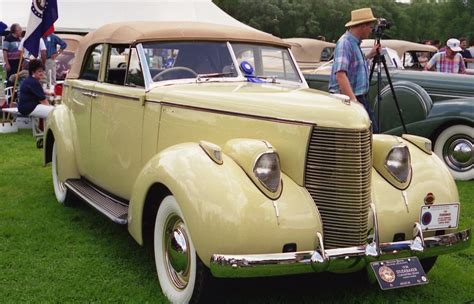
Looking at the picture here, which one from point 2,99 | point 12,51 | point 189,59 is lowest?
point 2,99

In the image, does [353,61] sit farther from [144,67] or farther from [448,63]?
[448,63]

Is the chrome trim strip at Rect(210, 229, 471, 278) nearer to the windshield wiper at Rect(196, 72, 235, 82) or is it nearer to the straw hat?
the windshield wiper at Rect(196, 72, 235, 82)

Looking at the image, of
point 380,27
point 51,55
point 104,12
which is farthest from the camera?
point 104,12

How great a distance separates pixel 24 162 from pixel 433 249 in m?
5.90

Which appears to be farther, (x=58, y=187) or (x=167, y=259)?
(x=58, y=187)

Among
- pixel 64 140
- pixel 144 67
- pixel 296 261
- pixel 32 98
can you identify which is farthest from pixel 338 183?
pixel 32 98

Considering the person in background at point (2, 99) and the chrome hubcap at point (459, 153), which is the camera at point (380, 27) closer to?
the chrome hubcap at point (459, 153)

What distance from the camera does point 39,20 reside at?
9.23 meters

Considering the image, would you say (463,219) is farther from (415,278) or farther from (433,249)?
(415,278)

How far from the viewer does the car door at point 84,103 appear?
16.9 ft

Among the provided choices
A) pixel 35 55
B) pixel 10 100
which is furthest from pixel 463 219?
pixel 10 100

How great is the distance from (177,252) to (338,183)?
1.02 meters

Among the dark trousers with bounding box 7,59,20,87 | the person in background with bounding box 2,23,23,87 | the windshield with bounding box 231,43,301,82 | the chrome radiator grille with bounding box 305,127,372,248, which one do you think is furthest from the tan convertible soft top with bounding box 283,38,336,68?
the chrome radiator grille with bounding box 305,127,372,248

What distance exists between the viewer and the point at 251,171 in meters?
3.20
